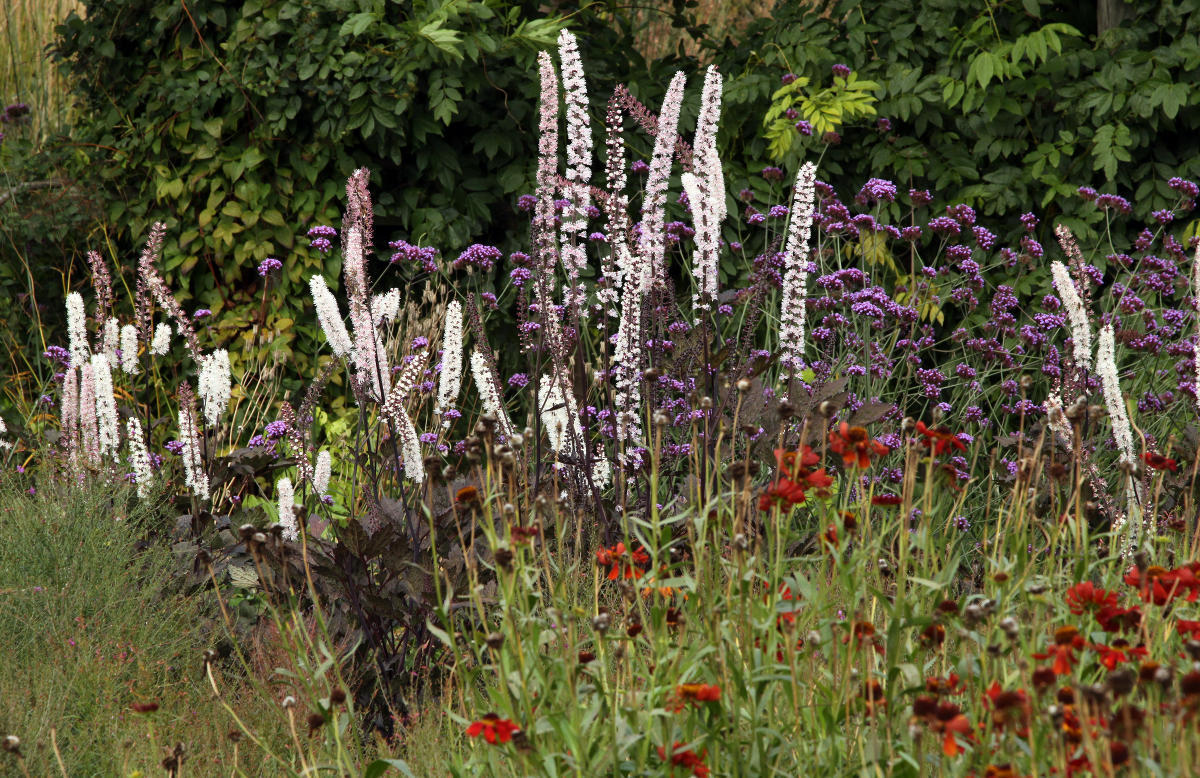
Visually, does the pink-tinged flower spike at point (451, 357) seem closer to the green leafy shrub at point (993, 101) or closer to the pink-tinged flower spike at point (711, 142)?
the pink-tinged flower spike at point (711, 142)

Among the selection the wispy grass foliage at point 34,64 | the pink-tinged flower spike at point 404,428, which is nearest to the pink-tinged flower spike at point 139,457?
the pink-tinged flower spike at point 404,428

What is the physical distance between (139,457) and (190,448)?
26 centimetres

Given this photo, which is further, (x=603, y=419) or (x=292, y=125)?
(x=292, y=125)

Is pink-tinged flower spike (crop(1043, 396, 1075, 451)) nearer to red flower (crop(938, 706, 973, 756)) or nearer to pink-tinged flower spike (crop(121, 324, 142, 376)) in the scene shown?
red flower (crop(938, 706, 973, 756))

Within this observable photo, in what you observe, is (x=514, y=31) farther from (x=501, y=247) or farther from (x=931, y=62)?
(x=931, y=62)

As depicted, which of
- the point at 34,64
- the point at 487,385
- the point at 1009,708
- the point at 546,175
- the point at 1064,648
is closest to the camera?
the point at 1009,708

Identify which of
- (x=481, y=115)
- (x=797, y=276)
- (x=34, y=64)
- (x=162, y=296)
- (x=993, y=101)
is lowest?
(x=797, y=276)

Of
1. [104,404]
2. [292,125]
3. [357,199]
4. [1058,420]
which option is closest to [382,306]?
[357,199]

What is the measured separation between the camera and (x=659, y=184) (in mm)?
3738

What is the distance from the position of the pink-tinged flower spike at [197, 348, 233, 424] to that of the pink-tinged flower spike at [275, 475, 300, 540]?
0.60 m

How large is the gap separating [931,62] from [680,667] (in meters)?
4.71

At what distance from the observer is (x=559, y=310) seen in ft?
12.7

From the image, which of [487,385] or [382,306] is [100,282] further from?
[487,385]

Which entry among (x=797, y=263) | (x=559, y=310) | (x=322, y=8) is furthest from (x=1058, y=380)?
(x=322, y=8)
